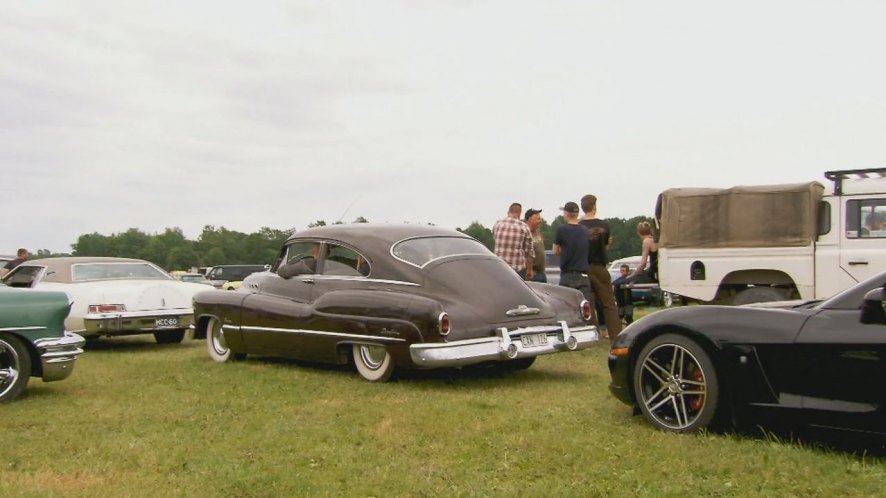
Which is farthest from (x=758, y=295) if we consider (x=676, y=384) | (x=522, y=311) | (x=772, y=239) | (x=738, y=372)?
(x=738, y=372)

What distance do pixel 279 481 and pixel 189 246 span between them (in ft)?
299

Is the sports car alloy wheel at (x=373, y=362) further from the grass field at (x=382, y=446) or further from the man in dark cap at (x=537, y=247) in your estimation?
the man in dark cap at (x=537, y=247)

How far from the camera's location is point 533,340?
7.74 m

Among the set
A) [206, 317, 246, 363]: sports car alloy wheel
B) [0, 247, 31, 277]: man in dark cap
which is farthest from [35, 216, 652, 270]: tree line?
[206, 317, 246, 363]: sports car alloy wheel

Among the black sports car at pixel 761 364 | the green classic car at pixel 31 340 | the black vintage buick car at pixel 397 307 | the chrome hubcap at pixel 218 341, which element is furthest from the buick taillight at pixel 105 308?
the black sports car at pixel 761 364

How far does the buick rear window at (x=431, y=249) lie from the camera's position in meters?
8.14

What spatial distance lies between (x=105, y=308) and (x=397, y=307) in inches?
226

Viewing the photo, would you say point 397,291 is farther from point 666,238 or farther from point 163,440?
point 666,238

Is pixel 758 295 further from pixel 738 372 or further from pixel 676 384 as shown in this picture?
pixel 738 372

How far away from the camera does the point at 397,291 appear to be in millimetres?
7922

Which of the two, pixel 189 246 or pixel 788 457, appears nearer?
pixel 788 457

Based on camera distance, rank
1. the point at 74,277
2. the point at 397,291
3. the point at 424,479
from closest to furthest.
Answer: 1. the point at 424,479
2. the point at 397,291
3. the point at 74,277

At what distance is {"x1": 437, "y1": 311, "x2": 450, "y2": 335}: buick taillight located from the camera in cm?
720

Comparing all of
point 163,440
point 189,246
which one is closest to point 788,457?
point 163,440
